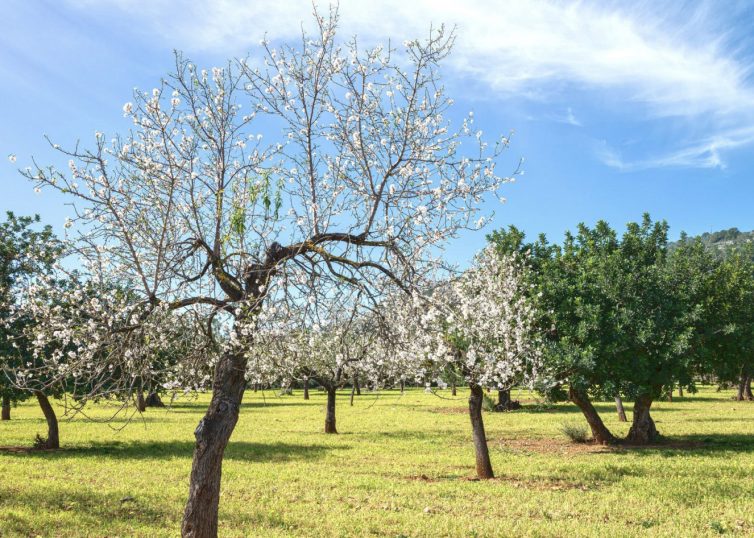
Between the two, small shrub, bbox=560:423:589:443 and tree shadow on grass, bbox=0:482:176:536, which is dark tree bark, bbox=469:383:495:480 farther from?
small shrub, bbox=560:423:589:443

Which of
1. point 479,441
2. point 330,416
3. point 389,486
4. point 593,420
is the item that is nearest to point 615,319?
point 593,420

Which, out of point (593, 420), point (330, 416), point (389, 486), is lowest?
point (389, 486)

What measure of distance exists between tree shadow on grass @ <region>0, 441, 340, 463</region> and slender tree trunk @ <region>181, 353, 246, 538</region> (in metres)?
13.1

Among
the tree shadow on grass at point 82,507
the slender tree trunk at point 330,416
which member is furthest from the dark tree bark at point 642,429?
the tree shadow on grass at point 82,507

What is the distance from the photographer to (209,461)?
31.3ft

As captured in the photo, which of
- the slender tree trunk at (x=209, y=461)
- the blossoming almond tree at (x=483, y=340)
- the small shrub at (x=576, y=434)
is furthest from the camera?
the small shrub at (x=576, y=434)

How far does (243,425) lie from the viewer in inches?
1503

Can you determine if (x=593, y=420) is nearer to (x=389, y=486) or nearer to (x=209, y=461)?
(x=389, y=486)

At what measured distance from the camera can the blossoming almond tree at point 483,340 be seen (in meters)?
15.6

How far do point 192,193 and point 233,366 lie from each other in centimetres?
291

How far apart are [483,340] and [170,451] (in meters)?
15.0

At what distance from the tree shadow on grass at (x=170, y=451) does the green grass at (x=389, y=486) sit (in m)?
0.08

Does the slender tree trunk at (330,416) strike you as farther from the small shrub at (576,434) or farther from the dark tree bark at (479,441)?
the dark tree bark at (479,441)

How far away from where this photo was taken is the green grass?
12.7 m
